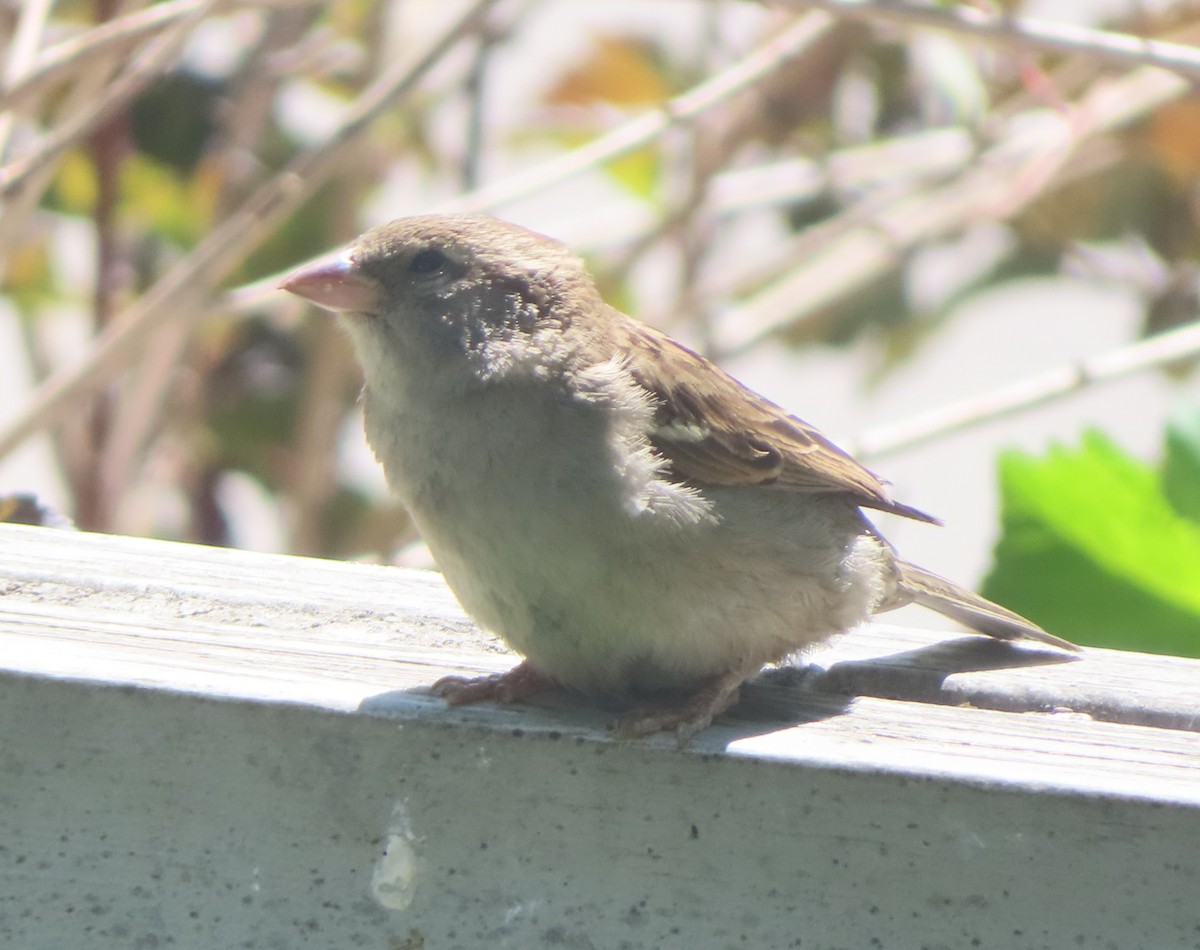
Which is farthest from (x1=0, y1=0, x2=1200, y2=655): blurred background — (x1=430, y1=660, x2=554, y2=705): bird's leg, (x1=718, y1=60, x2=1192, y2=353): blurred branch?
(x1=430, y1=660, x2=554, y2=705): bird's leg

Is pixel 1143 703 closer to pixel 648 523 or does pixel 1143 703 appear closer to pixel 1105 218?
pixel 648 523

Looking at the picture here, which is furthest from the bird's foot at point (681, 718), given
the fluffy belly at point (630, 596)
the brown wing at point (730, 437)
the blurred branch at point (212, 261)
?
the blurred branch at point (212, 261)

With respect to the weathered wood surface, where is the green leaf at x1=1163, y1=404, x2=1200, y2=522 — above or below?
above

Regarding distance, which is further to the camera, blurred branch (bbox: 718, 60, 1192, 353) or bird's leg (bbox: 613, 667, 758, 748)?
blurred branch (bbox: 718, 60, 1192, 353)

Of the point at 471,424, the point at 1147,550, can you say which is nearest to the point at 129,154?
the point at 471,424

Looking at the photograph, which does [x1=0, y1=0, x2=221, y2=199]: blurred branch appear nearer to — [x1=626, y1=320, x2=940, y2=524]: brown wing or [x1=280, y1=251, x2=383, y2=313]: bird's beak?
[x1=280, y1=251, x2=383, y2=313]: bird's beak

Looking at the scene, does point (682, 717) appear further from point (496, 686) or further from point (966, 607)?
point (966, 607)
